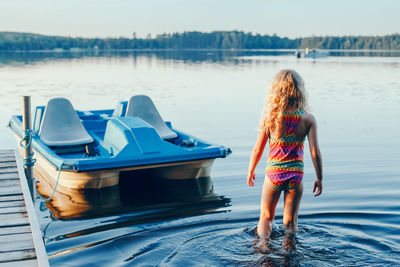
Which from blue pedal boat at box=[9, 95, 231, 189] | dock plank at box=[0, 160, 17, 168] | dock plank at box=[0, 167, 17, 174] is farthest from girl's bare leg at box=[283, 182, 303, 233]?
dock plank at box=[0, 160, 17, 168]

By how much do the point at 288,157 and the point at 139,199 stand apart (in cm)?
394

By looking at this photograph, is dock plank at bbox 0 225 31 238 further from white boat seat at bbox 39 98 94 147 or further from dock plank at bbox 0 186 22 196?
white boat seat at bbox 39 98 94 147

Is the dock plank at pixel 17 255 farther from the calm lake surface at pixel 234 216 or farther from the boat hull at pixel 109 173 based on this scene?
the boat hull at pixel 109 173

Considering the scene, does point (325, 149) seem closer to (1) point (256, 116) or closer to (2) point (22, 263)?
(1) point (256, 116)

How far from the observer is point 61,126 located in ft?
33.1

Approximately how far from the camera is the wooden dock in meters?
4.30

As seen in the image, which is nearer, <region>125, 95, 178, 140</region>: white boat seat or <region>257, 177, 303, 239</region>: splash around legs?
<region>257, 177, 303, 239</region>: splash around legs

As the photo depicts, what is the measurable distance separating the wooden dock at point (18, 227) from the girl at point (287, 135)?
2223mm

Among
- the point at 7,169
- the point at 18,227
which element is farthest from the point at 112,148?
the point at 18,227

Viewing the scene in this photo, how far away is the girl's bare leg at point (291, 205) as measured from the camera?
492 cm

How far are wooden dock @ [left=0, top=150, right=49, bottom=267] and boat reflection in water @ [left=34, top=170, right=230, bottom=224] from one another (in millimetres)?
926

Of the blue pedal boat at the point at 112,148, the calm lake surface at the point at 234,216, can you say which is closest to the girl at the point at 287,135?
the calm lake surface at the point at 234,216

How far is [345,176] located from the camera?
30.6ft

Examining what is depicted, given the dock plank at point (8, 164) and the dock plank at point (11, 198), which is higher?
the dock plank at point (11, 198)
